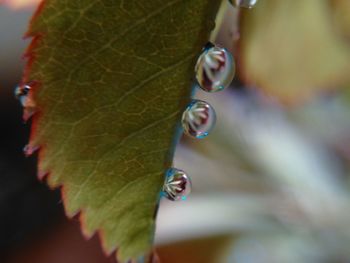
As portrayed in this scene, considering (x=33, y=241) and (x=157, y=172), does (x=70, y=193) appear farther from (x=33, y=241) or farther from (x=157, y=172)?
(x=33, y=241)

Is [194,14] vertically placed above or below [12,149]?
above

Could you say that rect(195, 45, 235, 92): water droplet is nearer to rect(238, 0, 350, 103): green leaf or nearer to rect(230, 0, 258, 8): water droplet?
rect(230, 0, 258, 8): water droplet

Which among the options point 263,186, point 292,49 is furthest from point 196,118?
point 263,186

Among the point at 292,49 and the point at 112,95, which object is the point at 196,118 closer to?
the point at 112,95

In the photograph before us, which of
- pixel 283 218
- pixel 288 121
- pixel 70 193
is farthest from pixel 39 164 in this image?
pixel 288 121

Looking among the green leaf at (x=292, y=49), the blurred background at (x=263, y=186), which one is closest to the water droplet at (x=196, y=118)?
the green leaf at (x=292, y=49)

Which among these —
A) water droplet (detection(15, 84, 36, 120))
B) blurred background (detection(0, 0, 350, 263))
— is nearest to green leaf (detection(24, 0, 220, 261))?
water droplet (detection(15, 84, 36, 120))
